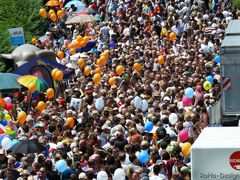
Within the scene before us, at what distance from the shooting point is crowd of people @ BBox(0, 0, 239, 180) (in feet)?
66.8

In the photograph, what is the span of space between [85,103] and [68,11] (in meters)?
18.7

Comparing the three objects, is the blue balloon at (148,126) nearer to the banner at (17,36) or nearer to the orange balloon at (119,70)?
the orange balloon at (119,70)

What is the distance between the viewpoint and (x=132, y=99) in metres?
27.0

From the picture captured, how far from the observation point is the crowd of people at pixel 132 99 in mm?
20375

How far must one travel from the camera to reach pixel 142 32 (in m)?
39.9

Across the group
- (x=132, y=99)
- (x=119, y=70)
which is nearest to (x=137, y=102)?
(x=132, y=99)

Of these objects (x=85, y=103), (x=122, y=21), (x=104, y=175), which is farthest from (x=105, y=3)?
(x=104, y=175)

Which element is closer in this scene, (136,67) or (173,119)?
(173,119)

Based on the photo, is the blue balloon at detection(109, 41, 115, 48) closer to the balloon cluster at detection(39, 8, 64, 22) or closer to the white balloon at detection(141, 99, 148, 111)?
the balloon cluster at detection(39, 8, 64, 22)

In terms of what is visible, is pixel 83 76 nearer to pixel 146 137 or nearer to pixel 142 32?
pixel 142 32

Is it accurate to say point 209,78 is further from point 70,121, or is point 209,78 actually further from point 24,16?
point 24,16

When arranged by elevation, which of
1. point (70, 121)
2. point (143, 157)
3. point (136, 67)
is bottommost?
point (136, 67)

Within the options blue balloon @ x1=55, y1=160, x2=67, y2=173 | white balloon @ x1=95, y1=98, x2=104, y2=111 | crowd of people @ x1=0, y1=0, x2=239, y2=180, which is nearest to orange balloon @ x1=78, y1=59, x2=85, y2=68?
crowd of people @ x1=0, y1=0, x2=239, y2=180

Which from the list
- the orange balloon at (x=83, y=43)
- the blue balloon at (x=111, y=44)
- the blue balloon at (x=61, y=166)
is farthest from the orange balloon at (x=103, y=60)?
the blue balloon at (x=61, y=166)
